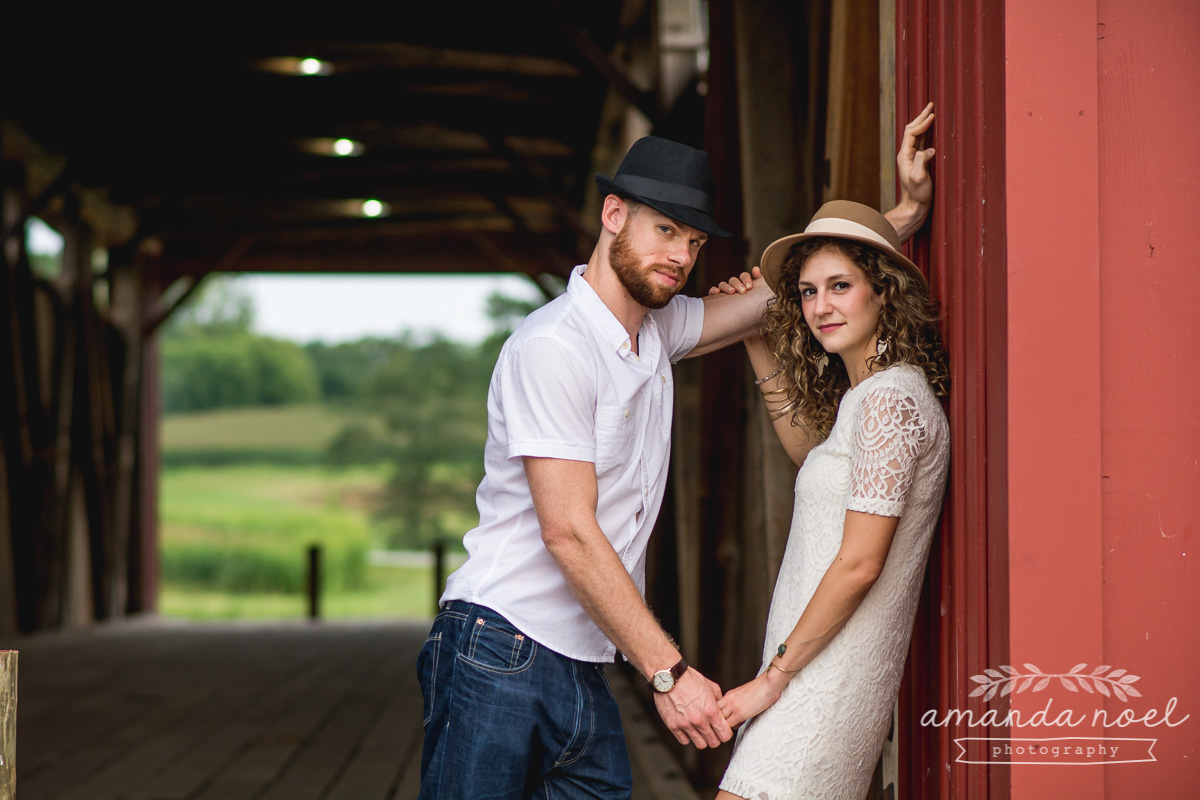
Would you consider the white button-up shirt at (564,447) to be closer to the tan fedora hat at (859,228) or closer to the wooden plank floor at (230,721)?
the tan fedora hat at (859,228)

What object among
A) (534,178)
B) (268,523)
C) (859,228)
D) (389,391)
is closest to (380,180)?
(534,178)

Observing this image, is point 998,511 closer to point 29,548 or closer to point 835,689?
point 835,689

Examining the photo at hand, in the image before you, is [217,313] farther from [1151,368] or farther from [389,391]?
[1151,368]

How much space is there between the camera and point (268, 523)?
2234cm

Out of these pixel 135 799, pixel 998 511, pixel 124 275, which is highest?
pixel 124 275

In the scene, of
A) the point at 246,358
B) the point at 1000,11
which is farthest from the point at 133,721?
the point at 246,358

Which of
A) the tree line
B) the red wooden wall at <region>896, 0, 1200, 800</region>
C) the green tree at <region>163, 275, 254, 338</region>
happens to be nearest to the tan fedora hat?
the red wooden wall at <region>896, 0, 1200, 800</region>

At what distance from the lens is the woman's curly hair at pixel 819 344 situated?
1828 mm

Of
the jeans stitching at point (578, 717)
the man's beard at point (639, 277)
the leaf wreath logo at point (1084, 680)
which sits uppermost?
the man's beard at point (639, 277)

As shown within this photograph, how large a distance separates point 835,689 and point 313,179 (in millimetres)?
7847

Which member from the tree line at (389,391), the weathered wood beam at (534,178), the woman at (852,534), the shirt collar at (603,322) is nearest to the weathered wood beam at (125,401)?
the weathered wood beam at (534,178)

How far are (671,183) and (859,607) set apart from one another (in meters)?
0.91

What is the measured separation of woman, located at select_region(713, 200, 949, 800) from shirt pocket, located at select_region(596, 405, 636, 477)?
14.1 inches

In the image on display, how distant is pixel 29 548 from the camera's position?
8016 millimetres
